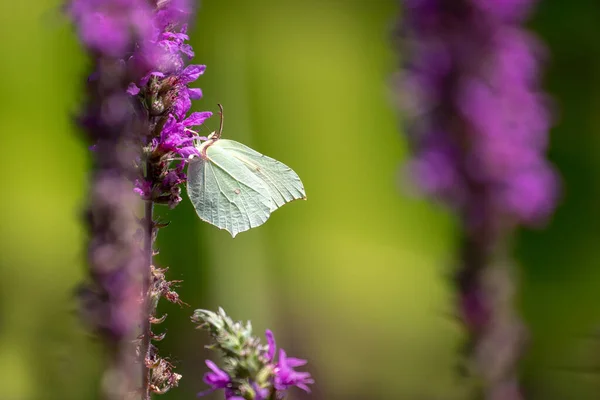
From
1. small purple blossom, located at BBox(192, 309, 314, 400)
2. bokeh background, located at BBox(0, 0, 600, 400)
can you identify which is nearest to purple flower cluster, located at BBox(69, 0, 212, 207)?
small purple blossom, located at BBox(192, 309, 314, 400)

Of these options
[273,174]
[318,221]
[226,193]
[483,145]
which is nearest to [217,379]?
[483,145]

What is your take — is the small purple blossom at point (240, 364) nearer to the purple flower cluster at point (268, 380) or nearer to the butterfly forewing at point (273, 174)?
the purple flower cluster at point (268, 380)

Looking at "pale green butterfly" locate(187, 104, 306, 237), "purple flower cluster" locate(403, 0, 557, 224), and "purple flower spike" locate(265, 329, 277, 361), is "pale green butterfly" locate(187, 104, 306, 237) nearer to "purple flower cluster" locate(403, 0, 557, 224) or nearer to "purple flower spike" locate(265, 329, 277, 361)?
"purple flower cluster" locate(403, 0, 557, 224)

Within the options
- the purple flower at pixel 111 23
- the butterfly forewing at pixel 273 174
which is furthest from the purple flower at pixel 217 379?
the butterfly forewing at pixel 273 174

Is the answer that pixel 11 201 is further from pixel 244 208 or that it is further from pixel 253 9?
pixel 244 208

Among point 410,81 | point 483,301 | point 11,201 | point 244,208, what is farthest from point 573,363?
point 11,201
